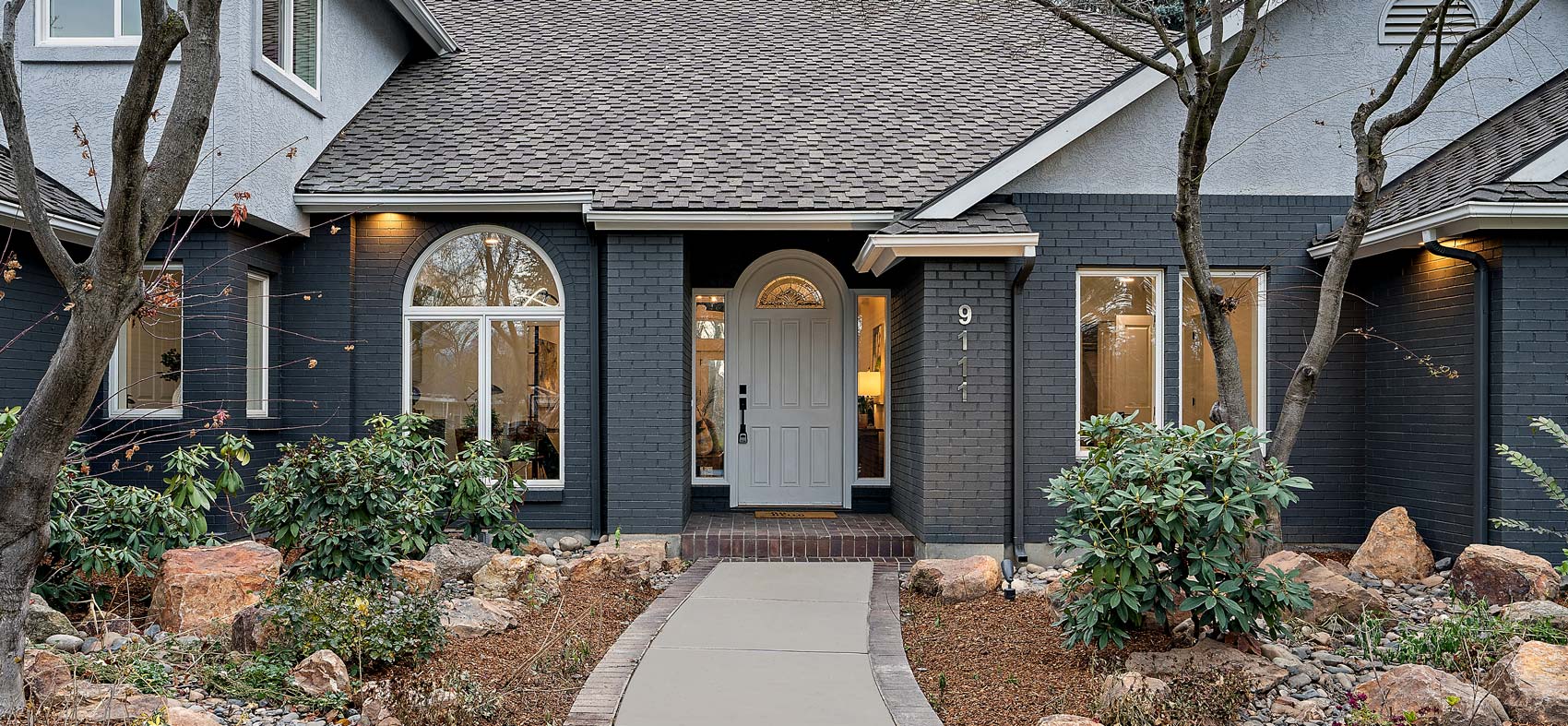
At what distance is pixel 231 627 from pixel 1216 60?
618 cm

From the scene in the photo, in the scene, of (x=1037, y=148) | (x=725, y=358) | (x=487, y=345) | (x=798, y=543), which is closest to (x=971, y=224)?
(x=1037, y=148)

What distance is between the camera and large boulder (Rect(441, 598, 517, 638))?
5.81m

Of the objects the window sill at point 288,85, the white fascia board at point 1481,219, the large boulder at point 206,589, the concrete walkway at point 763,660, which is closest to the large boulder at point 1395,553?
the white fascia board at point 1481,219

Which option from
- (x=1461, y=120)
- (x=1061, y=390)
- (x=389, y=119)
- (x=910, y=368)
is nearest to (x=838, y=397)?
(x=910, y=368)

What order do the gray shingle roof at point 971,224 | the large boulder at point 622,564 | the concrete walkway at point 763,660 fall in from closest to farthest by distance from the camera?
the concrete walkway at point 763,660
the large boulder at point 622,564
the gray shingle roof at point 971,224

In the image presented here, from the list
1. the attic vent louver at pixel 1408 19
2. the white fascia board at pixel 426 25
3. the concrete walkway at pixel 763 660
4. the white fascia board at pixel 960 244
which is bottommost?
the concrete walkway at pixel 763 660

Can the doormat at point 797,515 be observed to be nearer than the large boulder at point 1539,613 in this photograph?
No

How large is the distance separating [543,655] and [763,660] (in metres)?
1.13

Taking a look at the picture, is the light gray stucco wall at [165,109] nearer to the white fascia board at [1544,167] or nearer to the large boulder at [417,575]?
the large boulder at [417,575]

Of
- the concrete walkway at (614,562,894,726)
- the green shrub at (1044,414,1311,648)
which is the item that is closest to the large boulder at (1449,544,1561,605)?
the green shrub at (1044,414,1311,648)

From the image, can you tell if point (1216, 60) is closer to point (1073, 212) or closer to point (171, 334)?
point (1073, 212)

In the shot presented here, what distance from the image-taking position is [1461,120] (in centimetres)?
850

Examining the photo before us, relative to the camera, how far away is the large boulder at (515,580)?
6910 millimetres

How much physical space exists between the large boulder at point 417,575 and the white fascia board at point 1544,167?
7821mm
